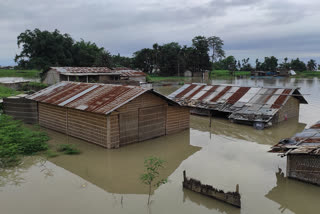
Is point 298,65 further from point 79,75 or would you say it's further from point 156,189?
point 156,189

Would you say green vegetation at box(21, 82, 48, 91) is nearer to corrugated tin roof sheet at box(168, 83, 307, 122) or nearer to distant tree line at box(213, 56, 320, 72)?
corrugated tin roof sheet at box(168, 83, 307, 122)

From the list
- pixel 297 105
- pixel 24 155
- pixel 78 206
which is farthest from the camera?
pixel 297 105

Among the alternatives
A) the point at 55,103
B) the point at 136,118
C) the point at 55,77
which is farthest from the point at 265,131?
the point at 55,77

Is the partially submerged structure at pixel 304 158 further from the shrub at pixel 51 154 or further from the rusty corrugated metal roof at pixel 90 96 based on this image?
the shrub at pixel 51 154

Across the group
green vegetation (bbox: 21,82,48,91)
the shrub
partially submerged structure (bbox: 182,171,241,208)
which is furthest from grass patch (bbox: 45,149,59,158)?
green vegetation (bbox: 21,82,48,91)

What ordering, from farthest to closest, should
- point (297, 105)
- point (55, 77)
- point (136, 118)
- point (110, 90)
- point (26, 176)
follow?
point (55, 77) → point (297, 105) → point (110, 90) → point (136, 118) → point (26, 176)

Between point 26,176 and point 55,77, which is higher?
point 55,77

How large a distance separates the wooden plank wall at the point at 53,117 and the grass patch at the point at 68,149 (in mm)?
2612

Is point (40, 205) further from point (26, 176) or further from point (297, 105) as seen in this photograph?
point (297, 105)

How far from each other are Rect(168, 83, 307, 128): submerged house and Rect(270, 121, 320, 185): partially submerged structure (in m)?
7.36

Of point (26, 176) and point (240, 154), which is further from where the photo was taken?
point (240, 154)

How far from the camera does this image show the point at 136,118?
13.4m

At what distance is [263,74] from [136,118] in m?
70.5

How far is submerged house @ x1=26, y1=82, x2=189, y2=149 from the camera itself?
41.1 ft
